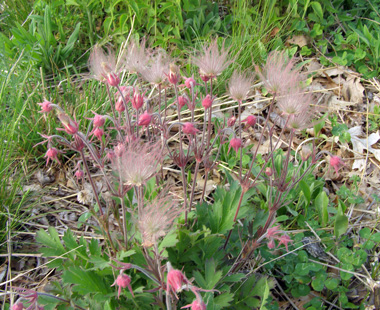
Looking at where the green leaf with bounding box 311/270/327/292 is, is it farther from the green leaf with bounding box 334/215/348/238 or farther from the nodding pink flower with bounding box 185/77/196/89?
the nodding pink flower with bounding box 185/77/196/89

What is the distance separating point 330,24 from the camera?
4.02 m

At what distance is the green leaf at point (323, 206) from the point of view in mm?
2453

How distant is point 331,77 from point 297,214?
2015 mm

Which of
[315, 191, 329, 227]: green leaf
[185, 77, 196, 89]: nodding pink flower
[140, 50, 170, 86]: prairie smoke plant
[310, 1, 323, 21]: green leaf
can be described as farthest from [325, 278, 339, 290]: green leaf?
[310, 1, 323, 21]: green leaf

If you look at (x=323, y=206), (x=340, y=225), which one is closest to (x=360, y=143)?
(x=323, y=206)

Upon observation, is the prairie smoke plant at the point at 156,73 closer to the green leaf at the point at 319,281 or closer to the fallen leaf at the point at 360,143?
the green leaf at the point at 319,281

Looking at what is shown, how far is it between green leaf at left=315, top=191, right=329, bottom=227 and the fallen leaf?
2.46 ft

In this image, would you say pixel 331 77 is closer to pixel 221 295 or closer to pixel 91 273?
pixel 221 295

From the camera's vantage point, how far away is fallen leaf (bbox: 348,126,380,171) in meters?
3.05

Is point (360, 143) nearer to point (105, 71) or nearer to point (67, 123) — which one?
point (105, 71)

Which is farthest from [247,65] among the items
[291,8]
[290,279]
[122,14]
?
[290,279]

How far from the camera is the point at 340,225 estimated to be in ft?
7.48

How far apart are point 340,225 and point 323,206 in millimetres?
217

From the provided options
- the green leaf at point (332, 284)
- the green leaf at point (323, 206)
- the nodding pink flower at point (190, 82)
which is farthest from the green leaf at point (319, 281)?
the nodding pink flower at point (190, 82)
